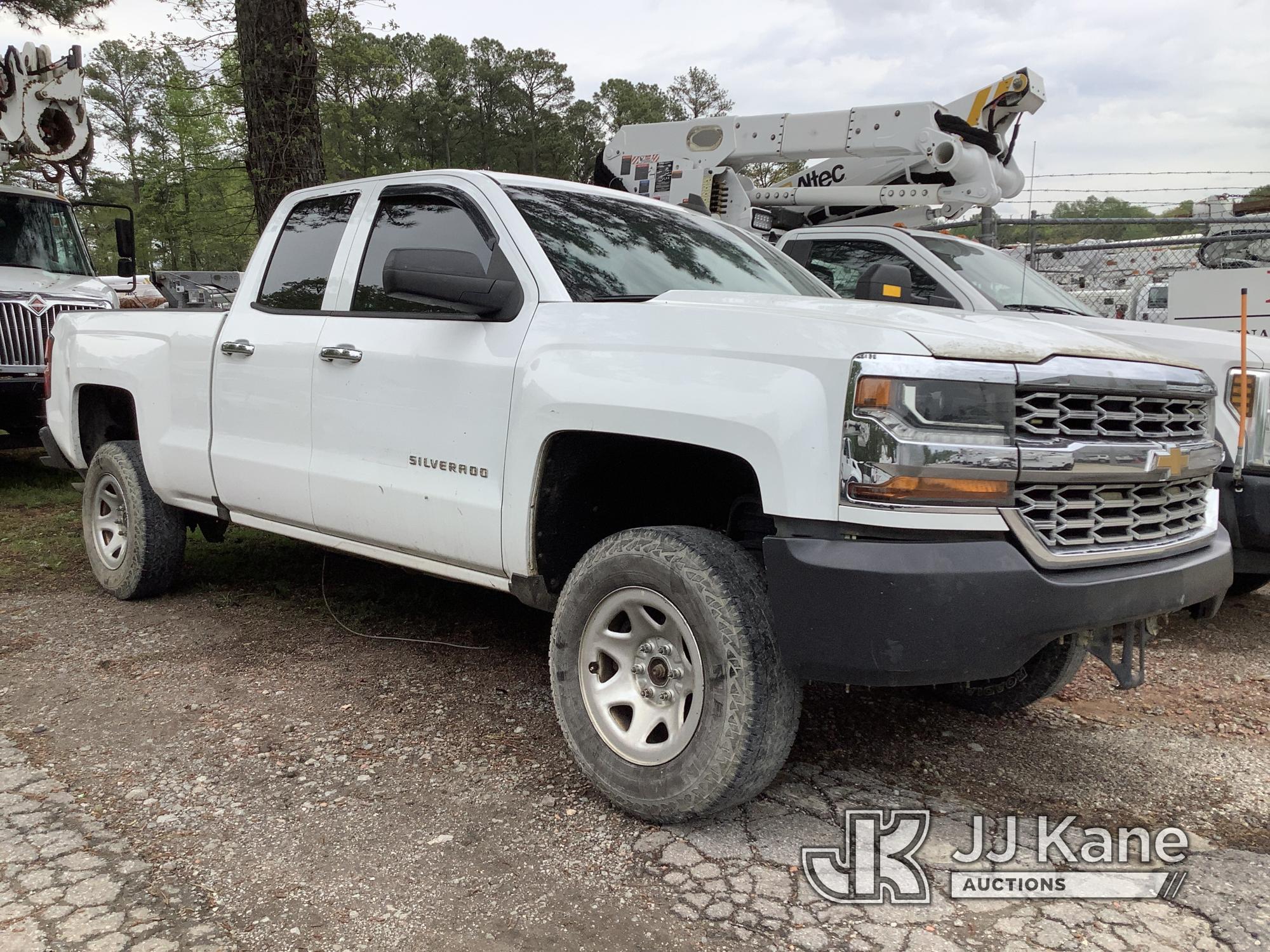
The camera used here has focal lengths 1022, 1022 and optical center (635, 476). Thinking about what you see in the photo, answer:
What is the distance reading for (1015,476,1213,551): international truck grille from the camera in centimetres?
258

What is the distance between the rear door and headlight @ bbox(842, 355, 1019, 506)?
93.5 inches

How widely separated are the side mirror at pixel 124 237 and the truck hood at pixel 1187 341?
27.1ft

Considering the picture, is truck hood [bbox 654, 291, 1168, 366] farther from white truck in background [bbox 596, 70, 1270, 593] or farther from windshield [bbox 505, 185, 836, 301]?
white truck in background [bbox 596, 70, 1270, 593]

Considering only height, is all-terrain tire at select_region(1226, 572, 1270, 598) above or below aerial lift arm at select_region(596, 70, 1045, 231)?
below

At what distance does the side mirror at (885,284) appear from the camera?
384 cm

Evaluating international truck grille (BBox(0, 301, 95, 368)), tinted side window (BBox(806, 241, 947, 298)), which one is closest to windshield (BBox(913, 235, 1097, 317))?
tinted side window (BBox(806, 241, 947, 298))

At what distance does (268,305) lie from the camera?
4441mm

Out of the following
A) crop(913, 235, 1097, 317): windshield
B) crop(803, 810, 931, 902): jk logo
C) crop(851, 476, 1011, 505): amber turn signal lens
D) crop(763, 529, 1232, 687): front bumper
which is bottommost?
crop(803, 810, 931, 902): jk logo

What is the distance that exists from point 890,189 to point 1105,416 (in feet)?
21.9

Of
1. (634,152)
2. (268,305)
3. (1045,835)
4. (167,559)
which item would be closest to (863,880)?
(1045,835)

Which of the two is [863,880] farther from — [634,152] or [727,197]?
[634,152]

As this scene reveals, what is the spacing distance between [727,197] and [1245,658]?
6.23 metres

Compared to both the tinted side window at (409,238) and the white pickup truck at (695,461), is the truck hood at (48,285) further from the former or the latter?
the tinted side window at (409,238)

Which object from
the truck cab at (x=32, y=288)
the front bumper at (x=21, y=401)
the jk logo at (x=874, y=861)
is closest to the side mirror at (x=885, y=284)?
the jk logo at (x=874, y=861)
